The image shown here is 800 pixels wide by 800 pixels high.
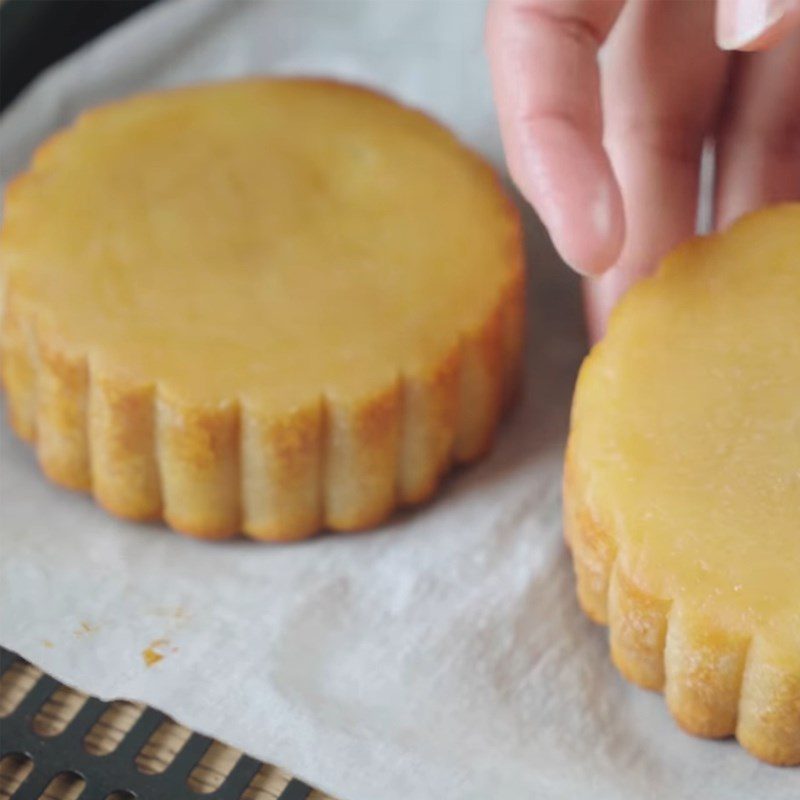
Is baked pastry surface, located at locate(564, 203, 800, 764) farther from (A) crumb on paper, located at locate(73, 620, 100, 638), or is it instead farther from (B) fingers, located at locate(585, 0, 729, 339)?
(A) crumb on paper, located at locate(73, 620, 100, 638)

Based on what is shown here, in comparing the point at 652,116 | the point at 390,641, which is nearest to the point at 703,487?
the point at 390,641

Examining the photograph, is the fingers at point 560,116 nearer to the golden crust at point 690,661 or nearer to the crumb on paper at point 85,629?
the golden crust at point 690,661

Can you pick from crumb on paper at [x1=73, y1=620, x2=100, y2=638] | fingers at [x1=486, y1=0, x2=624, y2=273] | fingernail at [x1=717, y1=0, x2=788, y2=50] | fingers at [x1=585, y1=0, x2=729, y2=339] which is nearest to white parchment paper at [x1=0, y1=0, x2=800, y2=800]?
crumb on paper at [x1=73, y1=620, x2=100, y2=638]

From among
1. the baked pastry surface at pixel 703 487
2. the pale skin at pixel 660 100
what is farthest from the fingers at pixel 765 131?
the baked pastry surface at pixel 703 487

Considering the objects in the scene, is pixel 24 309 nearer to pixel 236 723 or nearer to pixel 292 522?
pixel 292 522

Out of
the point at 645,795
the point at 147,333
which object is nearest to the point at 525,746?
the point at 645,795
